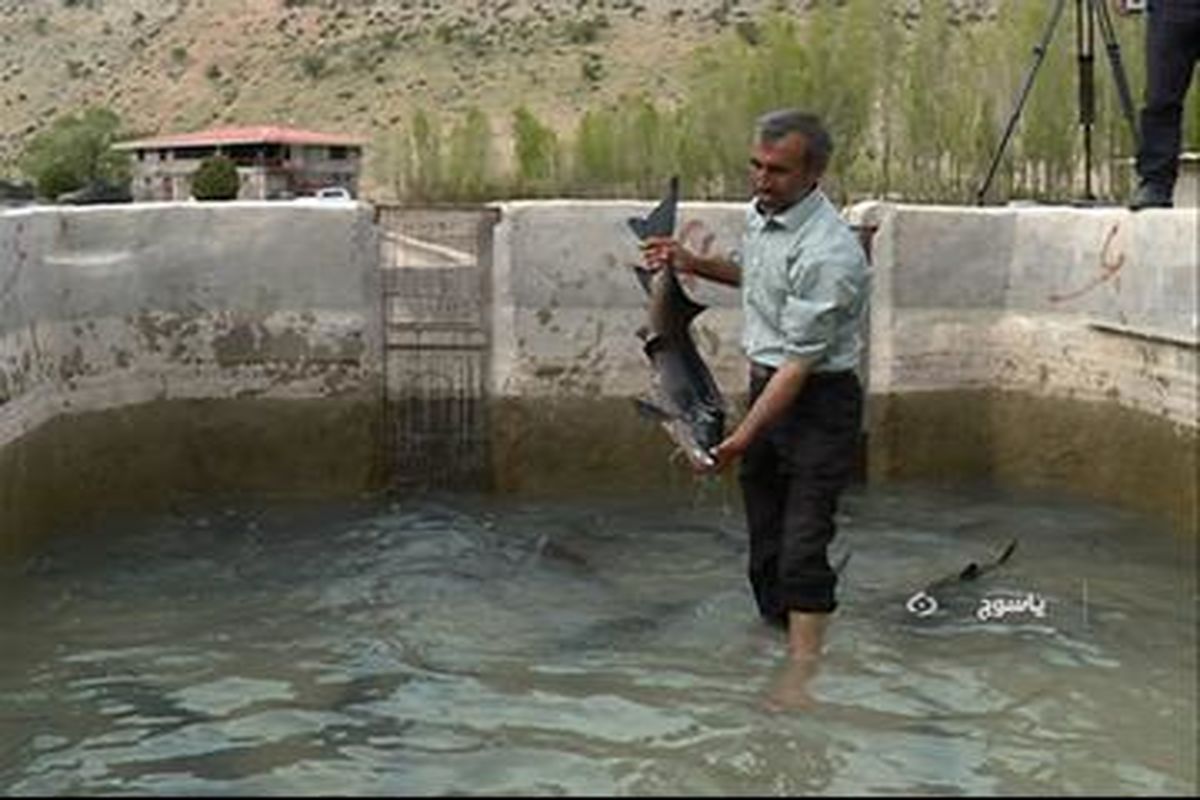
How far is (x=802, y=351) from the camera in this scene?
5.52 metres

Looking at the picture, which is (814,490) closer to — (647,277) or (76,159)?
(647,277)

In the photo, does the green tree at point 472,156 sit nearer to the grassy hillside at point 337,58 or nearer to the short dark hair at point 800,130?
the grassy hillside at point 337,58

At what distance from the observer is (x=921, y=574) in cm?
781

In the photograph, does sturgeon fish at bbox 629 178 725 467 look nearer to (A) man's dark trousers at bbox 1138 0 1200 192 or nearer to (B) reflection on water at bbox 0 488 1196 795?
(B) reflection on water at bbox 0 488 1196 795

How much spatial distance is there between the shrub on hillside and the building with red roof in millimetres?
3073

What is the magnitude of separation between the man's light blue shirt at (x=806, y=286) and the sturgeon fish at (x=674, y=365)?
0.57m

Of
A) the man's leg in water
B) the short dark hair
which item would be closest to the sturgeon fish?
the man's leg in water

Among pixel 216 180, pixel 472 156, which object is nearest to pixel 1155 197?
pixel 472 156

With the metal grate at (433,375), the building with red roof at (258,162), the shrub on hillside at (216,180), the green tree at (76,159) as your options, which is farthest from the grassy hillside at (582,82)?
the metal grate at (433,375)

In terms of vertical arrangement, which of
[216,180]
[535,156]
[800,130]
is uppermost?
[535,156]

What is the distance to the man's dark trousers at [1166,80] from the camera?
8.35 meters

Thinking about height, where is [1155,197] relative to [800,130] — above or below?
below

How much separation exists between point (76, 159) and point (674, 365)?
228 feet

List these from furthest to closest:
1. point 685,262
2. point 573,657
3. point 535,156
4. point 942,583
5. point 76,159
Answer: point 76,159 < point 535,156 < point 942,583 < point 573,657 < point 685,262
